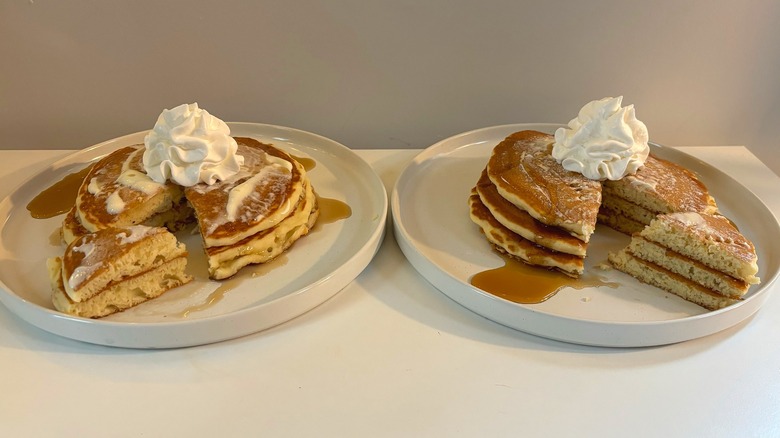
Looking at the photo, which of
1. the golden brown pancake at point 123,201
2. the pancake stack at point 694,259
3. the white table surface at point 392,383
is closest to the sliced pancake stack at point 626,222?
the pancake stack at point 694,259

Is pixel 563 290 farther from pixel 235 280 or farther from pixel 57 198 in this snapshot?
pixel 57 198

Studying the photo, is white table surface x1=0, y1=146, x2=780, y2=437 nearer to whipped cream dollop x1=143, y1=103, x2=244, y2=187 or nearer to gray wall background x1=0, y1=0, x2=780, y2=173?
whipped cream dollop x1=143, y1=103, x2=244, y2=187

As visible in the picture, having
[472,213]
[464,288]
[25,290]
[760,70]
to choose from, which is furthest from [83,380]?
[760,70]

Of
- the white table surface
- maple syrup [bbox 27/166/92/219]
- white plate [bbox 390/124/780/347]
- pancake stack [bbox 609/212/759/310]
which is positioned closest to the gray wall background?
white plate [bbox 390/124/780/347]

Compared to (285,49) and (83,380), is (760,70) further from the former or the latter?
(83,380)

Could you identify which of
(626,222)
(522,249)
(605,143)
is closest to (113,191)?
(522,249)

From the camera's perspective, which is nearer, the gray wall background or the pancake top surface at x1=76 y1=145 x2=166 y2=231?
the pancake top surface at x1=76 y1=145 x2=166 y2=231
